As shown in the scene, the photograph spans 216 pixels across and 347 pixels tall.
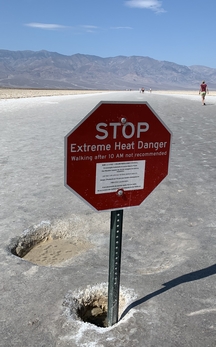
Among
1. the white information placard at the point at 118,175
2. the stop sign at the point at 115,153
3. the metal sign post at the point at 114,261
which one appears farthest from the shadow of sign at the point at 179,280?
the white information placard at the point at 118,175

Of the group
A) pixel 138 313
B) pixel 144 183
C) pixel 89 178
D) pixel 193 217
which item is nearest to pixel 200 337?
pixel 138 313

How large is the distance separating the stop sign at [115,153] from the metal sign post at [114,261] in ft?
0.34

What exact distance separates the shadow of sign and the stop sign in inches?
35.5

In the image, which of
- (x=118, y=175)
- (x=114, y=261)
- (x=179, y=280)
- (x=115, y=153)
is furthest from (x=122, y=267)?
(x=115, y=153)

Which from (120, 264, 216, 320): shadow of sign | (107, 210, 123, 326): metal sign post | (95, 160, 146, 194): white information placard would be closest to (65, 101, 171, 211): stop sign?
(95, 160, 146, 194): white information placard

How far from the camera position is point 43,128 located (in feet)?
40.5

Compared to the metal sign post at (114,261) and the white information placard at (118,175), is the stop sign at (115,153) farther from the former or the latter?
the metal sign post at (114,261)

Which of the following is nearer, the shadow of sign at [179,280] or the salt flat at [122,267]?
the salt flat at [122,267]

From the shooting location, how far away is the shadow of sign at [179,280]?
2.86 metres

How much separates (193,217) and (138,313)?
2215 millimetres

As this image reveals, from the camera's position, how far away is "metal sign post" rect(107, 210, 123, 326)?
2416 millimetres

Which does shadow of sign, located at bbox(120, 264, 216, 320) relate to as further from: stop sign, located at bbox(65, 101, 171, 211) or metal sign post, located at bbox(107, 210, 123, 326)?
stop sign, located at bbox(65, 101, 171, 211)

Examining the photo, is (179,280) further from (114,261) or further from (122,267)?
(114,261)

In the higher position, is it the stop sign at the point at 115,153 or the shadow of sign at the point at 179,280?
the stop sign at the point at 115,153
